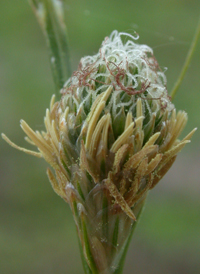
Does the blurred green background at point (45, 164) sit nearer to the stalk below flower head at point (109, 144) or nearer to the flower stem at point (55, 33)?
the flower stem at point (55, 33)

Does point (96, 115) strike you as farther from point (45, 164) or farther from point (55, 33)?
point (45, 164)

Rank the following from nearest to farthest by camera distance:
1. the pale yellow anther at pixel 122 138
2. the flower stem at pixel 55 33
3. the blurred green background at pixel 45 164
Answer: the pale yellow anther at pixel 122 138
the flower stem at pixel 55 33
the blurred green background at pixel 45 164

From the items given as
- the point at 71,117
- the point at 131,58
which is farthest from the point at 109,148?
the point at 131,58

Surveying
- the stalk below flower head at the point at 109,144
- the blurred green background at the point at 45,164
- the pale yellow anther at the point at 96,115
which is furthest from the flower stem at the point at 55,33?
the blurred green background at the point at 45,164

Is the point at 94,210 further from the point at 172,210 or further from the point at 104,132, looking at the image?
the point at 172,210

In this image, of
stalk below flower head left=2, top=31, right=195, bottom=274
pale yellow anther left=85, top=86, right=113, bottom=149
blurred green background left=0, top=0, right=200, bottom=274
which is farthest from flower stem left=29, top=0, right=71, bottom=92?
blurred green background left=0, top=0, right=200, bottom=274

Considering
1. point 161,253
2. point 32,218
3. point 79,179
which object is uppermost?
point 32,218

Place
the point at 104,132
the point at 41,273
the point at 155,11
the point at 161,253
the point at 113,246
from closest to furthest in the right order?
the point at 104,132
the point at 113,246
the point at 41,273
the point at 161,253
the point at 155,11
